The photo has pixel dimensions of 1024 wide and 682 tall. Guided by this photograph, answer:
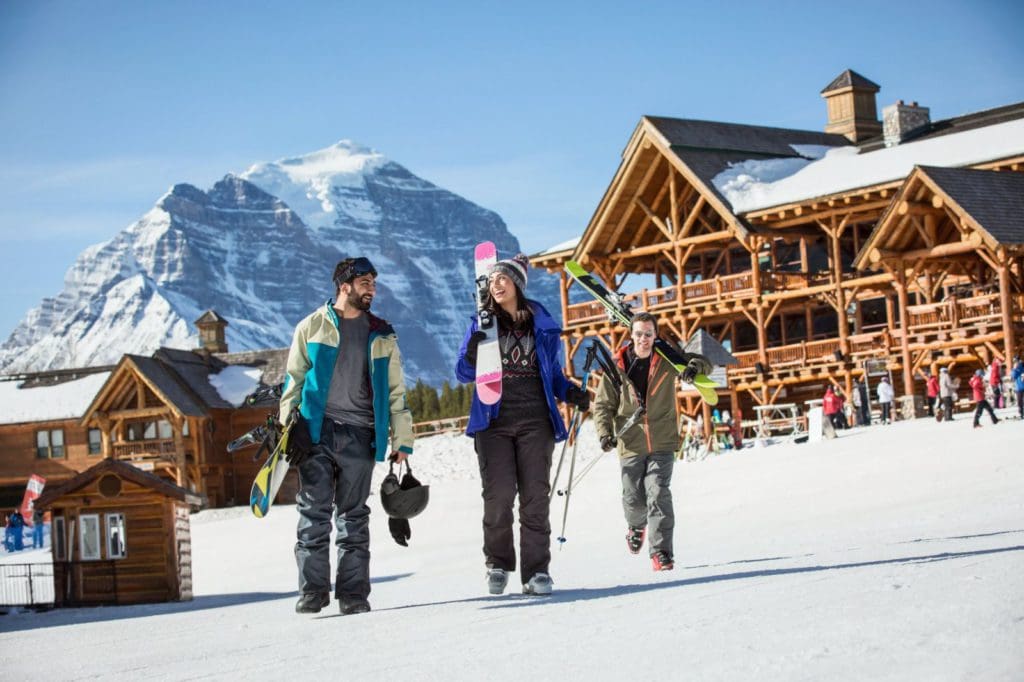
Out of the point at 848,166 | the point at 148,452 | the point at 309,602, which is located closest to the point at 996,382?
the point at 848,166

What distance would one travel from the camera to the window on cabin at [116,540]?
16234mm

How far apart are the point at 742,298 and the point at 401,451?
107ft

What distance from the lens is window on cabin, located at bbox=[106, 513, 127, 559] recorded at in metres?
16.2

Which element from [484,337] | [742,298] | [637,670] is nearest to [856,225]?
[742,298]

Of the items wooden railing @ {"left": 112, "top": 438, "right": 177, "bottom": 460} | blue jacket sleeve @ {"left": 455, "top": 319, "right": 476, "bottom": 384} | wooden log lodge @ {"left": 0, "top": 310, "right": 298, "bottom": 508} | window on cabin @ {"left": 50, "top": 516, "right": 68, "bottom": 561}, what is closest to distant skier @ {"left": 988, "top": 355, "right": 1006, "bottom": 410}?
window on cabin @ {"left": 50, "top": 516, "right": 68, "bottom": 561}

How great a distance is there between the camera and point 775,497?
17.5 m

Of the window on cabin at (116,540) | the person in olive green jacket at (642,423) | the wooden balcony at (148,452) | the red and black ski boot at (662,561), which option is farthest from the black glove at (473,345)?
the wooden balcony at (148,452)

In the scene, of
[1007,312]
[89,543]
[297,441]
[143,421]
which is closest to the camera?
[297,441]

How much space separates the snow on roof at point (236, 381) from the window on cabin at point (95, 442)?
177 inches

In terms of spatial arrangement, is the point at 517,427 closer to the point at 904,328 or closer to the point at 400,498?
the point at 400,498

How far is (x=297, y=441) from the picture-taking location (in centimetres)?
780

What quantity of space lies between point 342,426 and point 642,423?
2578 mm

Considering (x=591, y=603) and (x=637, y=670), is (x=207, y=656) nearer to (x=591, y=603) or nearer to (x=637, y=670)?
(x=591, y=603)

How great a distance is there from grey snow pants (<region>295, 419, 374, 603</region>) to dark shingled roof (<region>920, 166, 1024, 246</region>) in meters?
21.2
